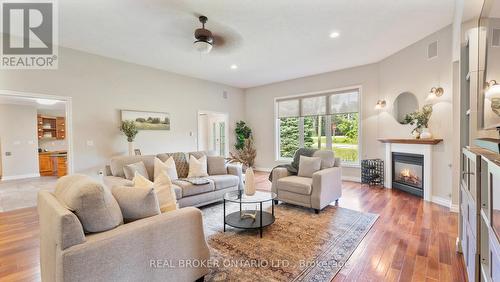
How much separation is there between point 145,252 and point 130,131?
3.91m

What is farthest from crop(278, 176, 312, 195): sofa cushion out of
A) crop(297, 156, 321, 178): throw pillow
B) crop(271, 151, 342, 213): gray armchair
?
crop(297, 156, 321, 178): throw pillow

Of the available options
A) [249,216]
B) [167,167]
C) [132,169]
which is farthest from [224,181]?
[132,169]

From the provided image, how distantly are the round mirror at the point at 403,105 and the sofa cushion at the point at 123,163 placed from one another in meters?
5.13

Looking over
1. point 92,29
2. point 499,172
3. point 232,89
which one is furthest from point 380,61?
point 92,29

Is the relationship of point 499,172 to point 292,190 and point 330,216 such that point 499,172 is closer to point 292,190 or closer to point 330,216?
point 330,216

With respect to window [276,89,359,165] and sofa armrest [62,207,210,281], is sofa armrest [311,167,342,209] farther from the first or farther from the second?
window [276,89,359,165]

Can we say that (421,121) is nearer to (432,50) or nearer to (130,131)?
(432,50)

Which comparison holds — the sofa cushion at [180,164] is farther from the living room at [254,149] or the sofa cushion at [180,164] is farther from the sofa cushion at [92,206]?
the sofa cushion at [92,206]

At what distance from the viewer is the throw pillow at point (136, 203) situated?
161 cm

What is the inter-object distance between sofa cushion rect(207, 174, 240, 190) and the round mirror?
3.79m

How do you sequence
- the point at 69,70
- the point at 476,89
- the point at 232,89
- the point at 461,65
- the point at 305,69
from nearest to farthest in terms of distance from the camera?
the point at 476,89 → the point at 461,65 → the point at 69,70 → the point at 305,69 → the point at 232,89

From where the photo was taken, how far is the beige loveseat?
334 cm

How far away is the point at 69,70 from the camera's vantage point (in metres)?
4.20

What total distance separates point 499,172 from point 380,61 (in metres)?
5.11
